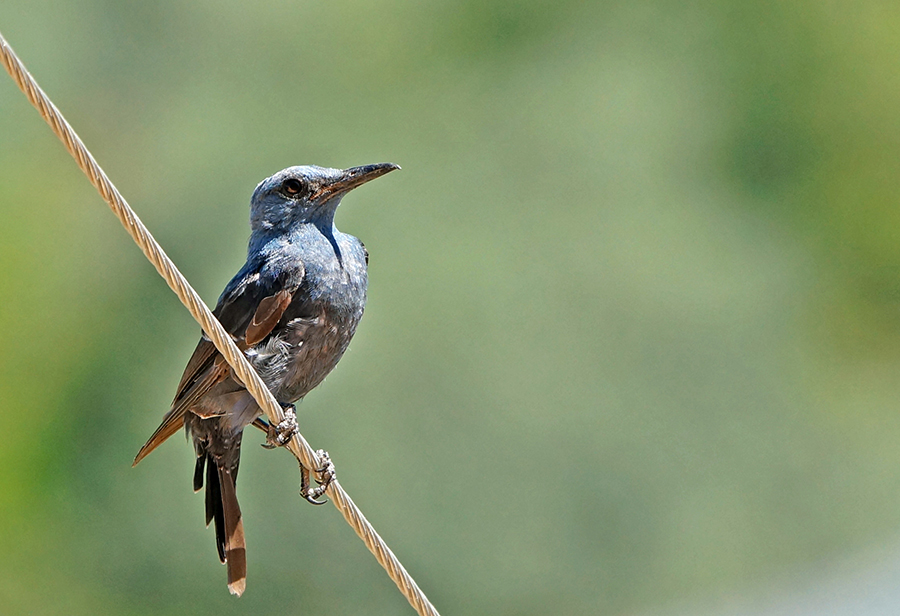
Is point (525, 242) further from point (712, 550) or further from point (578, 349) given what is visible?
point (712, 550)

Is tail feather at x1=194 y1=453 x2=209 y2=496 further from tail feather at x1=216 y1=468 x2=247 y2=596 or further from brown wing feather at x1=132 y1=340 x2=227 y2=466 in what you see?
brown wing feather at x1=132 y1=340 x2=227 y2=466

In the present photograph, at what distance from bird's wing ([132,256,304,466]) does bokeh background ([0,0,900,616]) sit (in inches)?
262

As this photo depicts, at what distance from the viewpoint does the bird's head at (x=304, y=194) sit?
5.14 meters

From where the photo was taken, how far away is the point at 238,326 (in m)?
4.98

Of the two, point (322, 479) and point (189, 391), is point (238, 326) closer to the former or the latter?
point (189, 391)

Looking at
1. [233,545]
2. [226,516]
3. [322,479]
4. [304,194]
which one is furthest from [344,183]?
[233,545]

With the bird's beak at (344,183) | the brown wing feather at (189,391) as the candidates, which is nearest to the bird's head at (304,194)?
the bird's beak at (344,183)

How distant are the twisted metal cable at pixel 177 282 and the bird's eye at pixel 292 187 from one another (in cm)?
142

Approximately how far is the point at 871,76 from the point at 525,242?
8.38 meters

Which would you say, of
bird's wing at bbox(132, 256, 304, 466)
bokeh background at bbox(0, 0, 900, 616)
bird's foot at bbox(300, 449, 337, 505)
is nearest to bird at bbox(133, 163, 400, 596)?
bird's wing at bbox(132, 256, 304, 466)

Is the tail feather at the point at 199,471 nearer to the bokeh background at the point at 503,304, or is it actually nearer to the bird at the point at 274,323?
the bird at the point at 274,323

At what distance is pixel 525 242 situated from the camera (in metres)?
13.8

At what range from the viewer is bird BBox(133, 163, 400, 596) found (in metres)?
4.86

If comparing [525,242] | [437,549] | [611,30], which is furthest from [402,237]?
[611,30]
